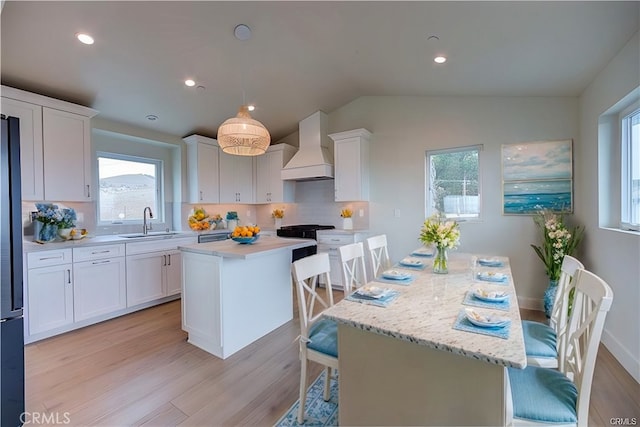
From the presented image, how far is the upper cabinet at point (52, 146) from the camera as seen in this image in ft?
9.44

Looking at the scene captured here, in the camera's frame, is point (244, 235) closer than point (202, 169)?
Yes

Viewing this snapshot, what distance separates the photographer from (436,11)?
84.4 inches

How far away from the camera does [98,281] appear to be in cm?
312

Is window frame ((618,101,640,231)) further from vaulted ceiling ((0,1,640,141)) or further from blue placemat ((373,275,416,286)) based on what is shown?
blue placemat ((373,275,416,286))

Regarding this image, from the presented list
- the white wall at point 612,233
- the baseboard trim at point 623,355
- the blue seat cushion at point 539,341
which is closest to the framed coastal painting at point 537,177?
the white wall at point 612,233

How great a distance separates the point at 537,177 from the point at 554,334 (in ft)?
7.35

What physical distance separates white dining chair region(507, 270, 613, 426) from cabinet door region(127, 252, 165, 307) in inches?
146

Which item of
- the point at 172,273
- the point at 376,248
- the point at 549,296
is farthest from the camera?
the point at 172,273

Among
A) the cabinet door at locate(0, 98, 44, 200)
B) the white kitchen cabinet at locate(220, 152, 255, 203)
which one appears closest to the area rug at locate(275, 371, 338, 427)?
the cabinet door at locate(0, 98, 44, 200)

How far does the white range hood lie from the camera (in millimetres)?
4438

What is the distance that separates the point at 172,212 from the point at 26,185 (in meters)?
1.88

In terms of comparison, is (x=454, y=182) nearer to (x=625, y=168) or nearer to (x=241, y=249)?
(x=625, y=168)

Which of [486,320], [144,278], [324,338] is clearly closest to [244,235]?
[324,338]

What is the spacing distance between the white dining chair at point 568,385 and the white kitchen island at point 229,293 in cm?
181
